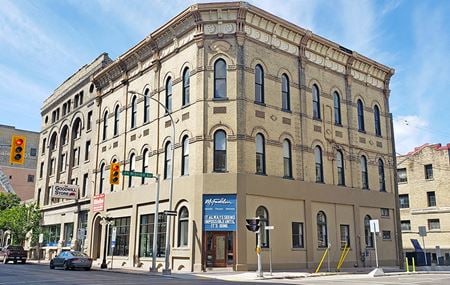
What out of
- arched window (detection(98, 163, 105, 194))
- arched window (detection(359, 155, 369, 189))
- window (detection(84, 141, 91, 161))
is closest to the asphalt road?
arched window (detection(98, 163, 105, 194))

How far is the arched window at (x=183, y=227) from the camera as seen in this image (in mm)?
26797

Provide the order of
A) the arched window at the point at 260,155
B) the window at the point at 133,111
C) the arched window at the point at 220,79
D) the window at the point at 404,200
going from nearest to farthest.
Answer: the arched window at the point at 260,155
the arched window at the point at 220,79
the window at the point at 133,111
the window at the point at 404,200

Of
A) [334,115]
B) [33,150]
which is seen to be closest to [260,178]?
[334,115]

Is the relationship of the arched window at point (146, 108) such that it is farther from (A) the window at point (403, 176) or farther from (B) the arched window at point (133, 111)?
(A) the window at point (403, 176)

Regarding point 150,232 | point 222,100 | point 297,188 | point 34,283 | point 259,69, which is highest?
point 259,69

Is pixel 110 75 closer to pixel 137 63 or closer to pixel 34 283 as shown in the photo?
pixel 137 63

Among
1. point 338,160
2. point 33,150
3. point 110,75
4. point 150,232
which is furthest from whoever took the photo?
point 33,150

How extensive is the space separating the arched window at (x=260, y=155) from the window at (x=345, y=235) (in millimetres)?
8169

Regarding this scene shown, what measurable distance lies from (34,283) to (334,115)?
2306 centimetres

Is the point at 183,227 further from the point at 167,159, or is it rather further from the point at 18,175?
the point at 18,175

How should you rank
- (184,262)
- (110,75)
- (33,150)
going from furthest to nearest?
(33,150) → (110,75) → (184,262)

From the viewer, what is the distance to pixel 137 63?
113 feet

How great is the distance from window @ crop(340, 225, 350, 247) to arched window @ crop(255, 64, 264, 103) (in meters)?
10.8

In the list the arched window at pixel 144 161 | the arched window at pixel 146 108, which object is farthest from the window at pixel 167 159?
the arched window at pixel 146 108
